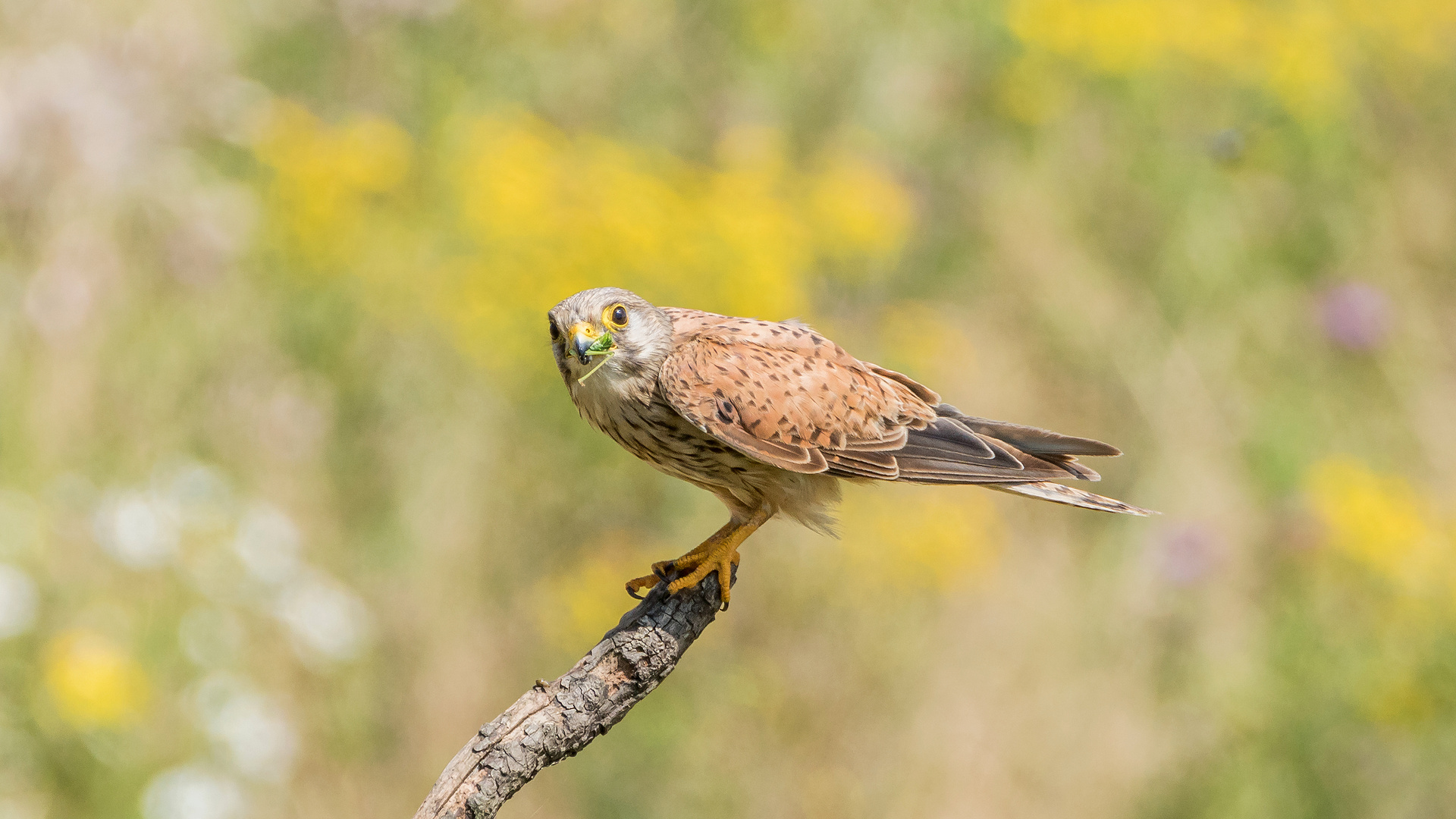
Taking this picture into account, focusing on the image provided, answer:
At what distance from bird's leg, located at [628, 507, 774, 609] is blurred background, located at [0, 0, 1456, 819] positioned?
1732 millimetres

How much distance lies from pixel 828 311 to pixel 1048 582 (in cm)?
179

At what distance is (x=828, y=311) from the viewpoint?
21.3 ft

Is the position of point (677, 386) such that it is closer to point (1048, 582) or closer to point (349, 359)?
point (349, 359)

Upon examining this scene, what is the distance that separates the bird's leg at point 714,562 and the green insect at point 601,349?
0.50 m

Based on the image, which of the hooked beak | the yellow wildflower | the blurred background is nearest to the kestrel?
the hooked beak

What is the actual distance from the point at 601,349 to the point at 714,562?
570mm

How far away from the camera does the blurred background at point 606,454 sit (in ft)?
15.9

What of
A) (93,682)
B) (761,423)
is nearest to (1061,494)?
(761,423)

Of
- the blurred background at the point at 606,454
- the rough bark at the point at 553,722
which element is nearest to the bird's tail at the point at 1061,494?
the rough bark at the point at 553,722

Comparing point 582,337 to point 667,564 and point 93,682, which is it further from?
point 93,682

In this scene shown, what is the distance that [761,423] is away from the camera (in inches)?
119

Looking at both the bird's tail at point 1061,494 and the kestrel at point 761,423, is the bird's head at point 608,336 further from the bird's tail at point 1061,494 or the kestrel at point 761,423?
the bird's tail at point 1061,494

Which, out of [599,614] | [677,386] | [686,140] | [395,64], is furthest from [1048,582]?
[395,64]

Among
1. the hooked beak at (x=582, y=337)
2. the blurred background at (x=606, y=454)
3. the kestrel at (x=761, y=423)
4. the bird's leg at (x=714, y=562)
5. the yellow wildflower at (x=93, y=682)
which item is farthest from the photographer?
the blurred background at (x=606, y=454)
